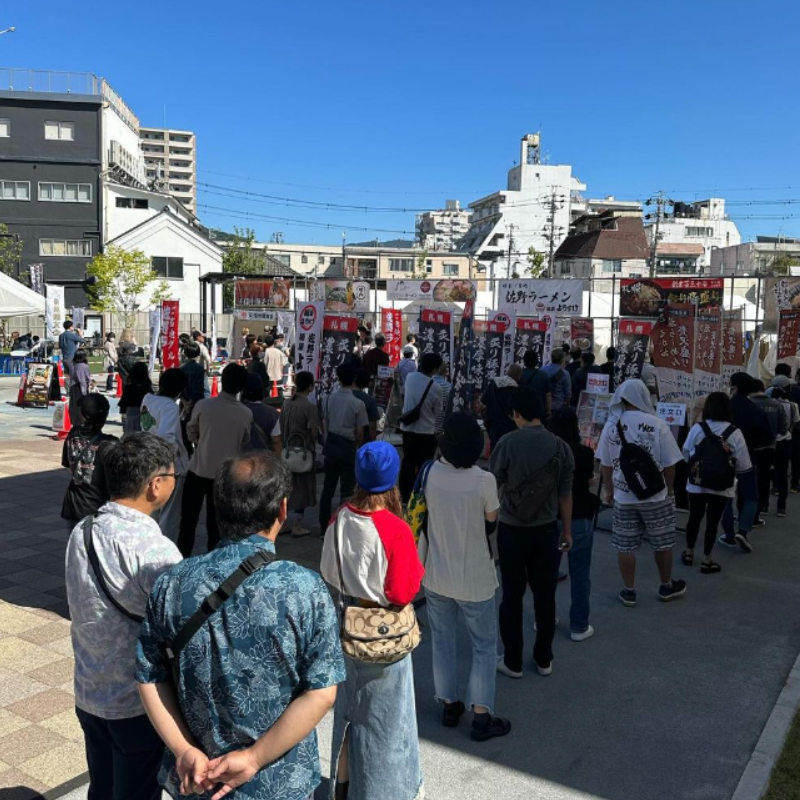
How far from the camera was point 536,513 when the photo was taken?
4559 millimetres

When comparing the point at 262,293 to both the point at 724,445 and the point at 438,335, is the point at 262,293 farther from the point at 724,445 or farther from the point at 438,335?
the point at 724,445

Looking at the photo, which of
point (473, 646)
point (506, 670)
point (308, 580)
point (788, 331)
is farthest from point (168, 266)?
point (308, 580)

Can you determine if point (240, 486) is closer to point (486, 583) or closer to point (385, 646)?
point (385, 646)

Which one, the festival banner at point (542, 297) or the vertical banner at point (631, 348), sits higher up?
the festival banner at point (542, 297)


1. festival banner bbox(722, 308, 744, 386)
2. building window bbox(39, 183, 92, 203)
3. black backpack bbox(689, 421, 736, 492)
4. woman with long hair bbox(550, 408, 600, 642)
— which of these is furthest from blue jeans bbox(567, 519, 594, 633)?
building window bbox(39, 183, 92, 203)

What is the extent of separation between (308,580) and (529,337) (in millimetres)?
10915

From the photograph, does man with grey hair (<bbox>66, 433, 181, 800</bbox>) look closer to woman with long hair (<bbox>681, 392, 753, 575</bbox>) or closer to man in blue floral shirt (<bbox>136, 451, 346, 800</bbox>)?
man in blue floral shirt (<bbox>136, 451, 346, 800</bbox>)

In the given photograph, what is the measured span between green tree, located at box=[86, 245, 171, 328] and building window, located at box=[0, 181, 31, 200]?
213 inches

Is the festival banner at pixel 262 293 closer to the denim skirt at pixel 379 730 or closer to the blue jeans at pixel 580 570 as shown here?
the blue jeans at pixel 580 570

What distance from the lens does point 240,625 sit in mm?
2021

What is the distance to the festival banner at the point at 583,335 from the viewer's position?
14.2 m

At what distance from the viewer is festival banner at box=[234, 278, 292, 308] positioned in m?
19.6

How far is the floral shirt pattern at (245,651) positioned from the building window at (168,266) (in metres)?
42.3

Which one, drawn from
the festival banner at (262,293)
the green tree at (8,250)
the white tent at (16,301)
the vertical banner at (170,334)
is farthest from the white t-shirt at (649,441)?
the green tree at (8,250)
